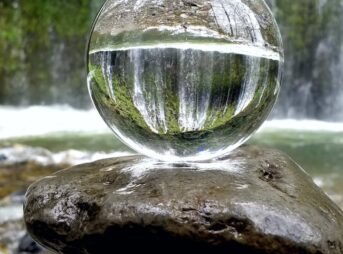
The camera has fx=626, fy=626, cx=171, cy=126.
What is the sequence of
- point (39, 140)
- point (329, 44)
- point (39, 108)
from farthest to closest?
point (39, 108) → point (329, 44) → point (39, 140)

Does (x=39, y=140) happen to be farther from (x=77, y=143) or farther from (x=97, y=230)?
(x=97, y=230)

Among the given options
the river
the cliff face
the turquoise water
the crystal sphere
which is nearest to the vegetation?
the cliff face

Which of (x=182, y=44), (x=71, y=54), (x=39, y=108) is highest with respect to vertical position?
(x=182, y=44)

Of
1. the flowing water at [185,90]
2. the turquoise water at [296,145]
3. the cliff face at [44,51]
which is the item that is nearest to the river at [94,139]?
the turquoise water at [296,145]

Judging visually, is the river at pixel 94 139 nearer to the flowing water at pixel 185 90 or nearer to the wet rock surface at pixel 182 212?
the wet rock surface at pixel 182 212

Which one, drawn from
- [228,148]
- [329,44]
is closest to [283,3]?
[329,44]

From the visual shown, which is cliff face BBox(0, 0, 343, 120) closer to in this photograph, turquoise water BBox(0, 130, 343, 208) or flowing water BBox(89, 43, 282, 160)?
turquoise water BBox(0, 130, 343, 208)
